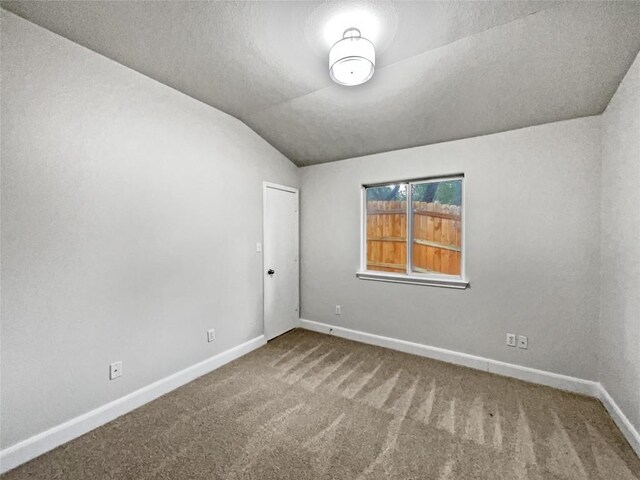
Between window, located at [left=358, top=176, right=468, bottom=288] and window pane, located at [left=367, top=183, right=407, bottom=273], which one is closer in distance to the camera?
window, located at [left=358, top=176, right=468, bottom=288]

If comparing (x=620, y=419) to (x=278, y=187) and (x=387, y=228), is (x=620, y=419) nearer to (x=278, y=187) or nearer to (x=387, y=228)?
(x=387, y=228)

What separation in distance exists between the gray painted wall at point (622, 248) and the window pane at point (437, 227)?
1.09 m

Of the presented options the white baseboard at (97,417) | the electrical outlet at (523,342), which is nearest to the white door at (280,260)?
the white baseboard at (97,417)

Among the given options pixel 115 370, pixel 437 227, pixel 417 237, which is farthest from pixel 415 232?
pixel 115 370

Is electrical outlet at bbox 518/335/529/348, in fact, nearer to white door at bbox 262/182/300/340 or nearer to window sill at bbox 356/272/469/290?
window sill at bbox 356/272/469/290

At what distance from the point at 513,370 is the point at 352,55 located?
303 cm

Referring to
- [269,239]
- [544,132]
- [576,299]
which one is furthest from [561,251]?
[269,239]

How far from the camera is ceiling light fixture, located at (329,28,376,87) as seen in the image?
169 cm

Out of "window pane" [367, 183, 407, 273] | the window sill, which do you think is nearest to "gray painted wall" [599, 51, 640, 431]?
the window sill

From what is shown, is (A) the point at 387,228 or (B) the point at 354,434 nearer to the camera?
(B) the point at 354,434

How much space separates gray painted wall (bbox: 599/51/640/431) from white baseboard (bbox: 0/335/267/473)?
3289mm

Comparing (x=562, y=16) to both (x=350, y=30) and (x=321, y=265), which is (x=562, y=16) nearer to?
(x=350, y=30)

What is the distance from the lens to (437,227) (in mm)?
3064

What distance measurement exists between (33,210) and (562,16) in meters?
3.40
